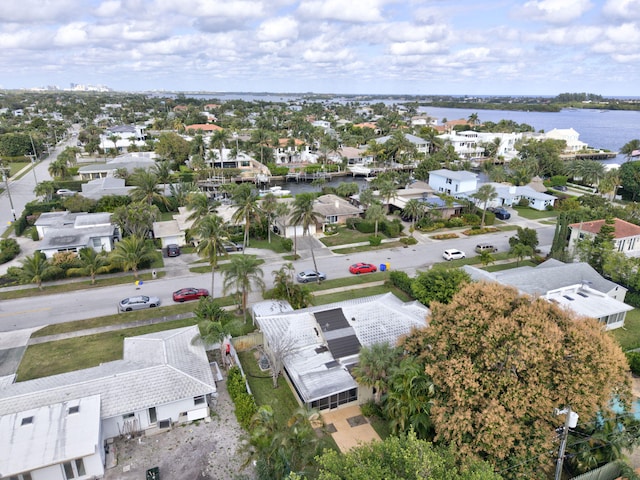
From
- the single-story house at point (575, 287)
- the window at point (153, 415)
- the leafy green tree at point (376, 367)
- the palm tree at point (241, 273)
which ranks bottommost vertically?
the window at point (153, 415)

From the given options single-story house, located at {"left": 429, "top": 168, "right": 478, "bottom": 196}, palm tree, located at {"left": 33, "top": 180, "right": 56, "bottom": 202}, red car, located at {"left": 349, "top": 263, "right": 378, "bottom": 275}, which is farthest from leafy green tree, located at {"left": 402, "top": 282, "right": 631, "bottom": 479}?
palm tree, located at {"left": 33, "top": 180, "right": 56, "bottom": 202}

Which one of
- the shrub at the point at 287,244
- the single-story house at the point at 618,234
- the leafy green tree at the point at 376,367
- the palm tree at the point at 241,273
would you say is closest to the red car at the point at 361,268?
the shrub at the point at 287,244

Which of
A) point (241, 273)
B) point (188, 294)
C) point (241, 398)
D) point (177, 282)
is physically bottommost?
point (177, 282)

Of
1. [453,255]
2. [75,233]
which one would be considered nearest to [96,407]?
[75,233]

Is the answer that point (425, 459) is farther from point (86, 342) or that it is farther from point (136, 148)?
point (136, 148)

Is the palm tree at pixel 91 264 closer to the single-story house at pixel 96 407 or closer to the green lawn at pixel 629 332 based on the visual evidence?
the single-story house at pixel 96 407

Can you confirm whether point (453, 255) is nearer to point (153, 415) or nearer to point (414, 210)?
point (414, 210)
